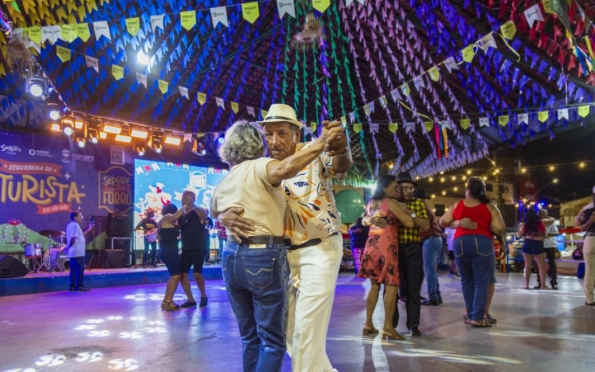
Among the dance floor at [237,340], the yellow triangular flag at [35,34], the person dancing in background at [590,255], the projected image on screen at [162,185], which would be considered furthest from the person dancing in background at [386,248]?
the projected image on screen at [162,185]

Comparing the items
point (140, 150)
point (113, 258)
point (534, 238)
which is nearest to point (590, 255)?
point (534, 238)

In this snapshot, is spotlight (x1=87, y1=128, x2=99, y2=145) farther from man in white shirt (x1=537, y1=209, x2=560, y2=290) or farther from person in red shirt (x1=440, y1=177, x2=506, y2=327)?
man in white shirt (x1=537, y1=209, x2=560, y2=290)

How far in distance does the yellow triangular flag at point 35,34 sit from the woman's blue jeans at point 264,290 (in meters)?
6.61

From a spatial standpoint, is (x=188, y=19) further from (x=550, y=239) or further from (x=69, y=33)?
(x=550, y=239)

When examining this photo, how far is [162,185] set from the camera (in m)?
16.2

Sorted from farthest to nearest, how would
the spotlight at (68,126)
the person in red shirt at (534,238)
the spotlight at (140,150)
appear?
the spotlight at (140,150) < the spotlight at (68,126) < the person in red shirt at (534,238)

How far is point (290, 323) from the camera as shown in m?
2.78

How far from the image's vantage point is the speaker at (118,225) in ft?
47.8

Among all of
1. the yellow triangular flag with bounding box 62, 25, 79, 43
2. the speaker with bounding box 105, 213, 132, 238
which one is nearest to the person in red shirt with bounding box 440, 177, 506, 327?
the yellow triangular flag with bounding box 62, 25, 79, 43

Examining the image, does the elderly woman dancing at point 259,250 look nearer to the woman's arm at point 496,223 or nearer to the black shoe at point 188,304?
the woman's arm at point 496,223

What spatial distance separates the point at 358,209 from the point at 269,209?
11.7 metres

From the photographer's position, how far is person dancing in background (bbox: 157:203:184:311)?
6.43 m

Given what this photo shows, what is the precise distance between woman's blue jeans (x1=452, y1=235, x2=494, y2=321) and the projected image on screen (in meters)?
12.2

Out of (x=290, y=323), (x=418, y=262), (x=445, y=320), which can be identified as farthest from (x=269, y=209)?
(x=445, y=320)
